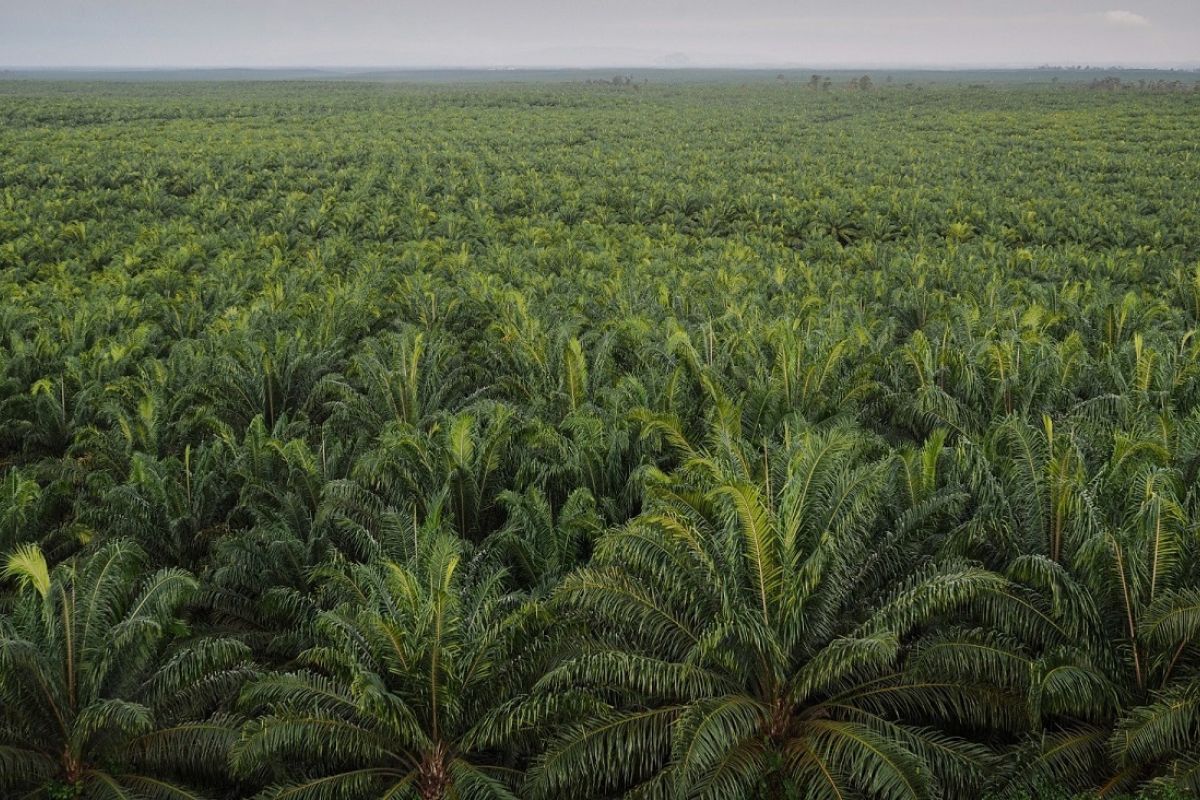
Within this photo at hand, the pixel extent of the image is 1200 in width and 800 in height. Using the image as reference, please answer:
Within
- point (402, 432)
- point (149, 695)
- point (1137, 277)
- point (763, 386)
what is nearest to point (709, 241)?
point (1137, 277)

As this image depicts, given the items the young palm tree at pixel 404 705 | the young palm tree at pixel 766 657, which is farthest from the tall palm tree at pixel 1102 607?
the young palm tree at pixel 404 705

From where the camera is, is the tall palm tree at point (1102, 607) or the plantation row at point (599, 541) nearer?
the tall palm tree at point (1102, 607)

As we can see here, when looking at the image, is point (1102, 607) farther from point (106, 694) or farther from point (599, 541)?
point (106, 694)

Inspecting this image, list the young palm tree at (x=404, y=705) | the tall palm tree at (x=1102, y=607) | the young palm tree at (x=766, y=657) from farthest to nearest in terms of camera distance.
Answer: the young palm tree at (x=404, y=705) → the young palm tree at (x=766, y=657) → the tall palm tree at (x=1102, y=607)

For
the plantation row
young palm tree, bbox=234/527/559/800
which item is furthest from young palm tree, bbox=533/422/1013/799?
young palm tree, bbox=234/527/559/800

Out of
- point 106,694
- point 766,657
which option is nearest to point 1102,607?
point 766,657

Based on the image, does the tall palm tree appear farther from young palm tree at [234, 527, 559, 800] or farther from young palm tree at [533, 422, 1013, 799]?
young palm tree at [234, 527, 559, 800]

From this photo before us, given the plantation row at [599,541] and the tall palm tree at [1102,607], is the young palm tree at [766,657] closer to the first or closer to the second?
the plantation row at [599,541]
